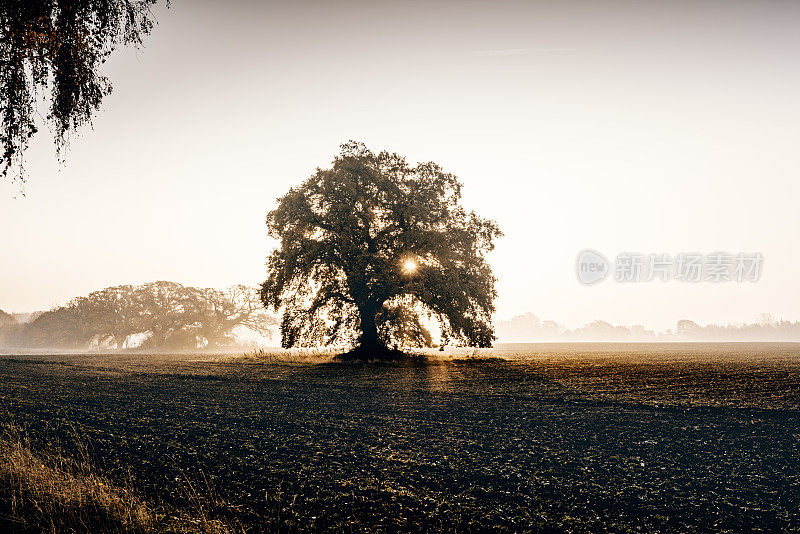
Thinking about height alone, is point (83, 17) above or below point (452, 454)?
above

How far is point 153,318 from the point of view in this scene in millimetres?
65062

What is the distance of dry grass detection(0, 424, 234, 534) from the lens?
4.64m

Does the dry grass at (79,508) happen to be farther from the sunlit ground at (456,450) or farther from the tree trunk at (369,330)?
the tree trunk at (369,330)

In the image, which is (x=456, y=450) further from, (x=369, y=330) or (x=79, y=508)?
(x=369, y=330)

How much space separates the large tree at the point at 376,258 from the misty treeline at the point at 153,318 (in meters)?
37.8

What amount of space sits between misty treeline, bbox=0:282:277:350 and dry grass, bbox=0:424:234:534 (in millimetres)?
61157

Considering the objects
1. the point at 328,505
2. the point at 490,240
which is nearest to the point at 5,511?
the point at 328,505

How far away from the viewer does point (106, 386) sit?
1639 cm

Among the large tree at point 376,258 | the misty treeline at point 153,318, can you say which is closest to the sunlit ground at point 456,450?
the large tree at point 376,258

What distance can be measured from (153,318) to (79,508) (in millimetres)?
67769

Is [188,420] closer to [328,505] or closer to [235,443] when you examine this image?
[235,443]

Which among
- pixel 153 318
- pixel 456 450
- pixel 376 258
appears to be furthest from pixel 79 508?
pixel 153 318

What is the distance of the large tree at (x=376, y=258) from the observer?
2783cm

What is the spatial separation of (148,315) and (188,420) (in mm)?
63755
